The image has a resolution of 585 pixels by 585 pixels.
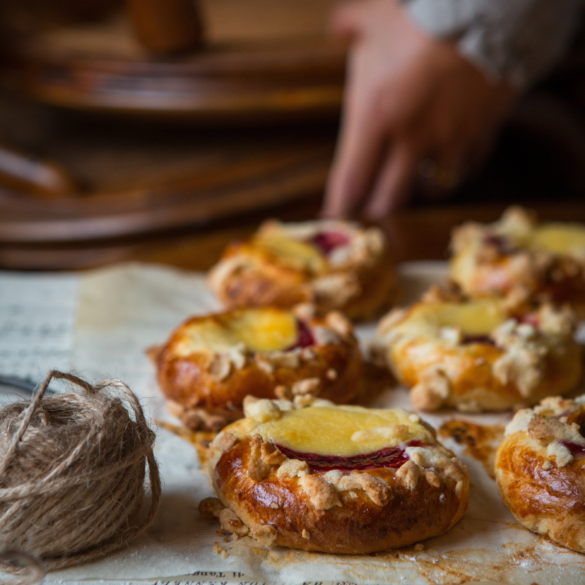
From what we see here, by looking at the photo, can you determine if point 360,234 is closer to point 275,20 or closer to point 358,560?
point 358,560

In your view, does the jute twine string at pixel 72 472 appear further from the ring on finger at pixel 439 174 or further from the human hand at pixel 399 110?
the ring on finger at pixel 439 174

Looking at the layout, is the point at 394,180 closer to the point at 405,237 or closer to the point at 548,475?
the point at 405,237

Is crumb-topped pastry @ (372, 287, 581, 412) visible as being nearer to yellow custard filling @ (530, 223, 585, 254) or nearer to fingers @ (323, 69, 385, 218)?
yellow custard filling @ (530, 223, 585, 254)

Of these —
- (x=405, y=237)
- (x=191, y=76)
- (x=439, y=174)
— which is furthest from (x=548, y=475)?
(x=191, y=76)

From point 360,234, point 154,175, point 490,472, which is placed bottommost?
point 490,472

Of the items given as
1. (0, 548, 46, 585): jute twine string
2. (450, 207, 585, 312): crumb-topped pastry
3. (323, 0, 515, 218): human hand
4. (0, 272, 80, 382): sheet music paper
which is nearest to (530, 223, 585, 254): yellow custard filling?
(450, 207, 585, 312): crumb-topped pastry

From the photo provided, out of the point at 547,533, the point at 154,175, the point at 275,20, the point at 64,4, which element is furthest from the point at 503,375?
the point at 64,4
